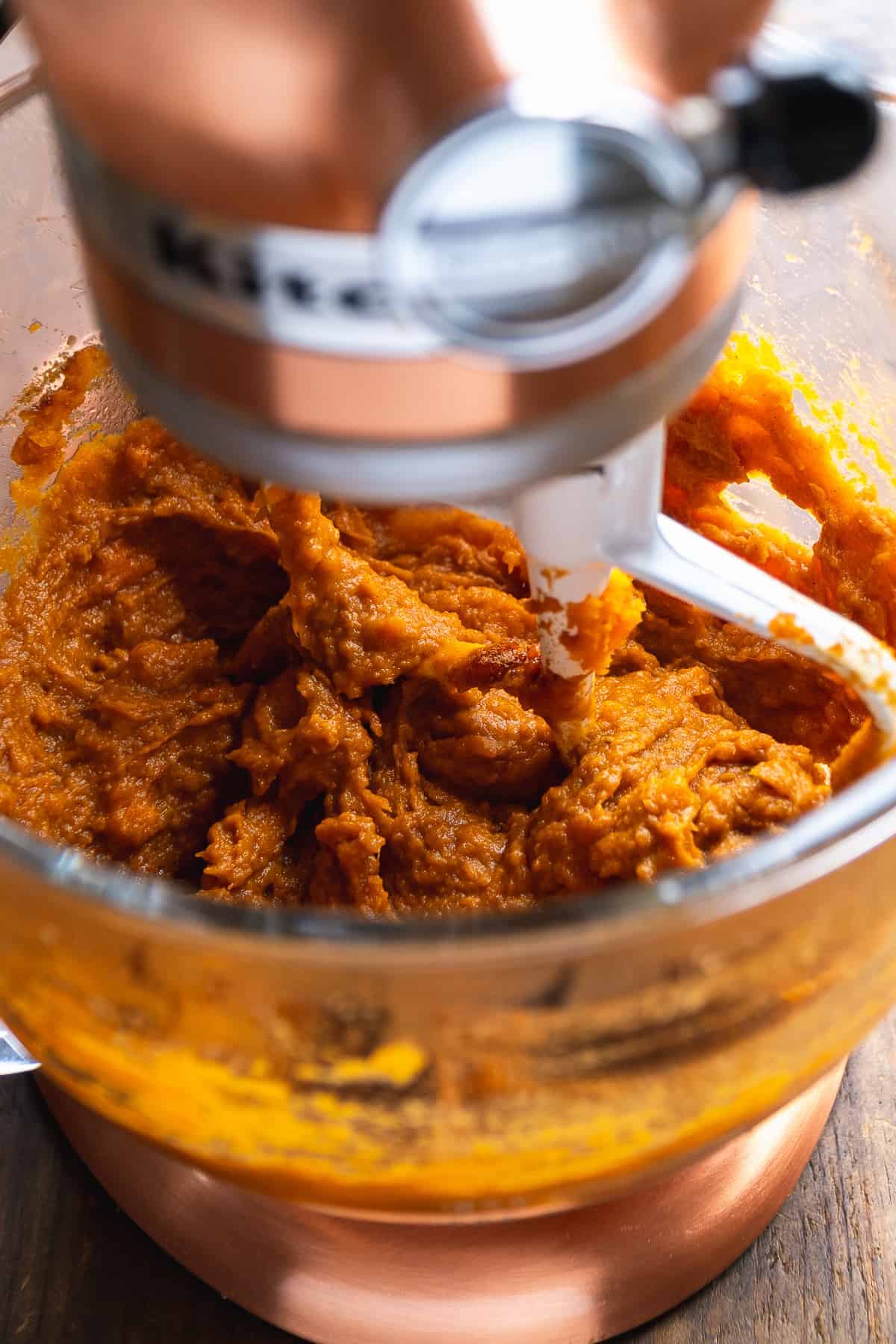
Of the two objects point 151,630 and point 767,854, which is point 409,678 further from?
point 767,854

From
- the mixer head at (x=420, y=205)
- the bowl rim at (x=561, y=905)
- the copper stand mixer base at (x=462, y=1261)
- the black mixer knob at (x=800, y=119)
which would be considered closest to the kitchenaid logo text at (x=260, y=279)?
the mixer head at (x=420, y=205)

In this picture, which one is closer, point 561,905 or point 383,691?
point 561,905

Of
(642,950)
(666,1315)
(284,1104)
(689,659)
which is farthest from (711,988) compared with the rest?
(689,659)

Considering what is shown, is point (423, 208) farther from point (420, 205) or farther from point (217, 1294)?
point (217, 1294)

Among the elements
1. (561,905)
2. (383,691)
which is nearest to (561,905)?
(561,905)

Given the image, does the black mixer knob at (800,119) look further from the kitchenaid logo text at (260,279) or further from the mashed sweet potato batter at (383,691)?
the mashed sweet potato batter at (383,691)

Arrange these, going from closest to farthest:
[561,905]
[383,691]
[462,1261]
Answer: [561,905]
[462,1261]
[383,691]

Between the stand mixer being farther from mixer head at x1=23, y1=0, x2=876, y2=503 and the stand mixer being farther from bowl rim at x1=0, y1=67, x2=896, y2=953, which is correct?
bowl rim at x1=0, y1=67, x2=896, y2=953
